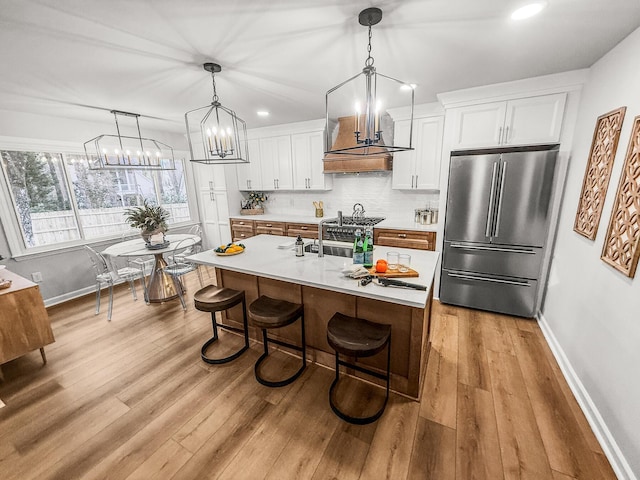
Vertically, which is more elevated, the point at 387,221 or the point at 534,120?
the point at 534,120

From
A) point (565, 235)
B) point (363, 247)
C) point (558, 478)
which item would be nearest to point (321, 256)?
point (363, 247)

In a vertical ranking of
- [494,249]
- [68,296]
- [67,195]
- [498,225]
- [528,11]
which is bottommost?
[68,296]

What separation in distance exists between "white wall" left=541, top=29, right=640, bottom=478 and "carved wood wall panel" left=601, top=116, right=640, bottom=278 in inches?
3.5

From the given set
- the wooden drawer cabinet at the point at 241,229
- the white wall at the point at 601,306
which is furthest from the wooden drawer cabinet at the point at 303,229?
the white wall at the point at 601,306

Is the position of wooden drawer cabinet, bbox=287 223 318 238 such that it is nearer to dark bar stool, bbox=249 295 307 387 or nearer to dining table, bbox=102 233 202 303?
dining table, bbox=102 233 202 303

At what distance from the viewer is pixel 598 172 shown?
202cm

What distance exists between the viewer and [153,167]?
12.3 feet

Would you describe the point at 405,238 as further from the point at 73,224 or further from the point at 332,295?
the point at 73,224

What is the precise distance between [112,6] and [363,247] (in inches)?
82.4

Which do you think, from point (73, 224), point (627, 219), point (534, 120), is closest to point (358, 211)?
point (534, 120)

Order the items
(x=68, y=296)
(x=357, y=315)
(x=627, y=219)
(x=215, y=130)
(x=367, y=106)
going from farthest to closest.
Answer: (x=68, y=296), (x=215, y=130), (x=357, y=315), (x=627, y=219), (x=367, y=106)

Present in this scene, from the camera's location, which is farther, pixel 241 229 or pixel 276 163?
pixel 241 229

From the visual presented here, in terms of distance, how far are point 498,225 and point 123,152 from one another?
4592 millimetres

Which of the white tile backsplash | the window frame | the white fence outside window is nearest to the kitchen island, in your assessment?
the white tile backsplash
